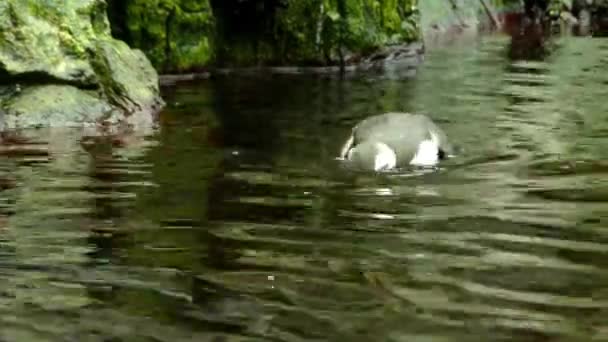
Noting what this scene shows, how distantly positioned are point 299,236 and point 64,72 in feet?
19.1

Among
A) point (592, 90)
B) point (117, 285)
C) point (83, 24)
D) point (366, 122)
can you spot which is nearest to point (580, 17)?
point (592, 90)

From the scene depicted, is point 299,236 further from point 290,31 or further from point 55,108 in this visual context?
point 290,31

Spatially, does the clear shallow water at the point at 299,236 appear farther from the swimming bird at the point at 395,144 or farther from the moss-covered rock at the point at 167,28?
the moss-covered rock at the point at 167,28

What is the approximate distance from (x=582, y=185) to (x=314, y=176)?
71.0 inches

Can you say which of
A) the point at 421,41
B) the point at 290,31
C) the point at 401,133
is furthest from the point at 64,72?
the point at 421,41

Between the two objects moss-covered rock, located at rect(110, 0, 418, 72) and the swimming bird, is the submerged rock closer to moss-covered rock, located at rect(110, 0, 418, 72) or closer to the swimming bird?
the swimming bird

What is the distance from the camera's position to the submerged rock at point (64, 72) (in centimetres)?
1042

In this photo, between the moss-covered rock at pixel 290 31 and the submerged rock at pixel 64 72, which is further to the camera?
the moss-covered rock at pixel 290 31

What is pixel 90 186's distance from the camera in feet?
23.4

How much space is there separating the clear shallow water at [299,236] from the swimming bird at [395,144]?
209 mm

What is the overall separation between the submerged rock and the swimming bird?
3228mm

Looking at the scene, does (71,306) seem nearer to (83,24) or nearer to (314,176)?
(314,176)

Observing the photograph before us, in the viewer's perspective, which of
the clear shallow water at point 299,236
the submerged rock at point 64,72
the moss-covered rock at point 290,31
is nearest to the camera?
the clear shallow water at point 299,236

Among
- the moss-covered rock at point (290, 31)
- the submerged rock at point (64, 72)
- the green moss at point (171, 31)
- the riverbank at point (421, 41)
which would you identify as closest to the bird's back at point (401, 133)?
the submerged rock at point (64, 72)
